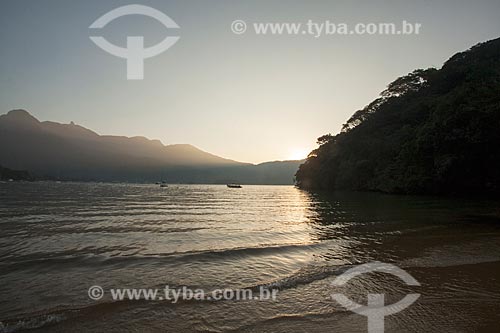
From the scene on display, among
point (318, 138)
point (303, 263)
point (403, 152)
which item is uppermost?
point (318, 138)

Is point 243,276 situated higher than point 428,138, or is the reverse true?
point 428,138

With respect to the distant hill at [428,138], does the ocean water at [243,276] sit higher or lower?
lower

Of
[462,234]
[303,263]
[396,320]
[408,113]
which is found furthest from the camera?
[408,113]

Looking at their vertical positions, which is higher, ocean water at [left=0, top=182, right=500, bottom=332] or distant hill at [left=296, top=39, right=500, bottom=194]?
distant hill at [left=296, top=39, right=500, bottom=194]

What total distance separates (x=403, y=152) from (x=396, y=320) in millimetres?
57742

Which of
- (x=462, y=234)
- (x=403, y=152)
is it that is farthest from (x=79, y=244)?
(x=403, y=152)

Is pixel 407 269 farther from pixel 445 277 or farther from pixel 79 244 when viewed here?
pixel 79 244

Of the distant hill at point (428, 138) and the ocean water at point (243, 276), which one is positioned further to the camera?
the distant hill at point (428, 138)

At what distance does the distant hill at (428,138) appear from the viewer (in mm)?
41656

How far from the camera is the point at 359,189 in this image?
81.8 metres

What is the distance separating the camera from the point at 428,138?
45750 millimetres

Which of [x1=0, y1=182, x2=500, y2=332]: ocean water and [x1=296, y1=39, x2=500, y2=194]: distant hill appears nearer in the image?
[x1=0, y1=182, x2=500, y2=332]: ocean water

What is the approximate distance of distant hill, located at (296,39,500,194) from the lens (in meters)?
41.7

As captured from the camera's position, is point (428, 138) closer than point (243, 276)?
No
